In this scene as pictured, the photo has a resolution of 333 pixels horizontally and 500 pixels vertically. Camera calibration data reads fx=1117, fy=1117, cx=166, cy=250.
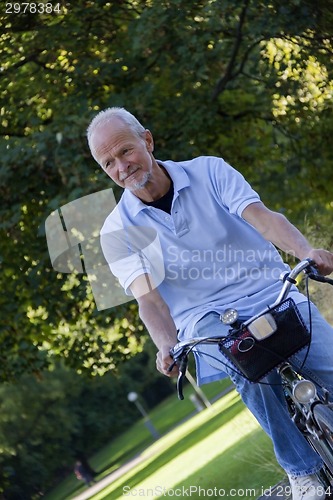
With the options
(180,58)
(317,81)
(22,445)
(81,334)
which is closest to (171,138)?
(180,58)

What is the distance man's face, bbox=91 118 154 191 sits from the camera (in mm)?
4922

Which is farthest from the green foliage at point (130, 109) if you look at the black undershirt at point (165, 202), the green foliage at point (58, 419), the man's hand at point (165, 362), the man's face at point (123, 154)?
the green foliage at point (58, 419)

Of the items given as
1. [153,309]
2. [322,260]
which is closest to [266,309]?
[322,260]

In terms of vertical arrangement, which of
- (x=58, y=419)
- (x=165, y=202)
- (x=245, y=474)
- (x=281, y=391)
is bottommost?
(x=58, y=419)

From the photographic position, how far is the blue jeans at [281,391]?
458 centimetres

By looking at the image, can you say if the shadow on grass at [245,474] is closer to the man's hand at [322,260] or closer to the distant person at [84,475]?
the man's hand at [322,260]

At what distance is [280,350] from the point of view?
14.3 ft

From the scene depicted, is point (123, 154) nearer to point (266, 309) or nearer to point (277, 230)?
point (277, 230)

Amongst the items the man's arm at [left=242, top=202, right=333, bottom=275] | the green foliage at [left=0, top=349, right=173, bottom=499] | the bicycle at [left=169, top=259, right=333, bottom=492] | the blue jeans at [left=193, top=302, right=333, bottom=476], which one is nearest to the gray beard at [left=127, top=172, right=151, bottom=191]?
the man's arm at [left=242, top=202, right=333, bottom=275]

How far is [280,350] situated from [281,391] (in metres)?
0.34

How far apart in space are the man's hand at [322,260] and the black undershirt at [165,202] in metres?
0.89

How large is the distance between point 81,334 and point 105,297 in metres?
1.97

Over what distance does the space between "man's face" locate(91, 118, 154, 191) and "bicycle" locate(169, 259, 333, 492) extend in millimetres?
848

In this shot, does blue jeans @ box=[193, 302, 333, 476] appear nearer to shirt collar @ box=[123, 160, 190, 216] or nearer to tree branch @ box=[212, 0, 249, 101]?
shirt collar @ box=[123, 160, 190, 216]
